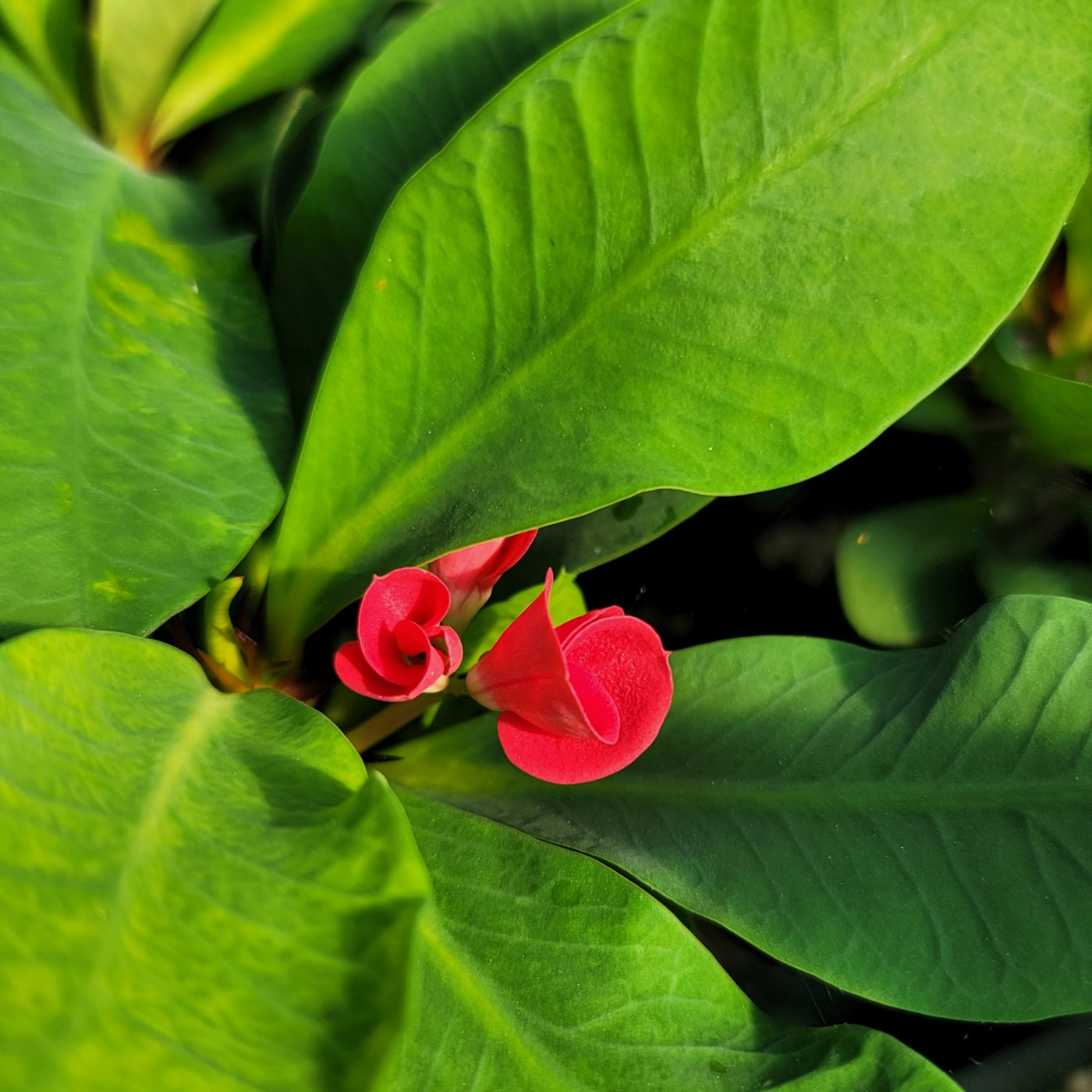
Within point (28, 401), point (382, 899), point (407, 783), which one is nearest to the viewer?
point (382, 899)

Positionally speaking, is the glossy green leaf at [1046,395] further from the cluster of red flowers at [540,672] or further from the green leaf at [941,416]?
the cluster of red flowers at [540,672]

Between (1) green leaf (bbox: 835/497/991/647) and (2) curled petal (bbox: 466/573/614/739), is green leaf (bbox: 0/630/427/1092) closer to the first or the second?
(2) curled petal (bbox: 466/573/614/739)

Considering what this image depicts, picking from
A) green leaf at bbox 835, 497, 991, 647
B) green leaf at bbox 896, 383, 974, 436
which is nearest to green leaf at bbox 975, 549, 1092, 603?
green leaf at bbox 835, 497, 991, 647

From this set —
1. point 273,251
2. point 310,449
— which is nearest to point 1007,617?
point 310,449

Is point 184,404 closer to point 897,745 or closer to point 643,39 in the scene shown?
point 643,39

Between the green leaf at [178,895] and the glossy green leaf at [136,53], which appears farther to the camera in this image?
the glossy green leaf at [136,53]

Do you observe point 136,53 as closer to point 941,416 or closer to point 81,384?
point 81,384

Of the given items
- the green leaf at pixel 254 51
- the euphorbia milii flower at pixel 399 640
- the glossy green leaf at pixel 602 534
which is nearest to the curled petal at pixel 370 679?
the euphorbia milii flower at pixel 399 640
